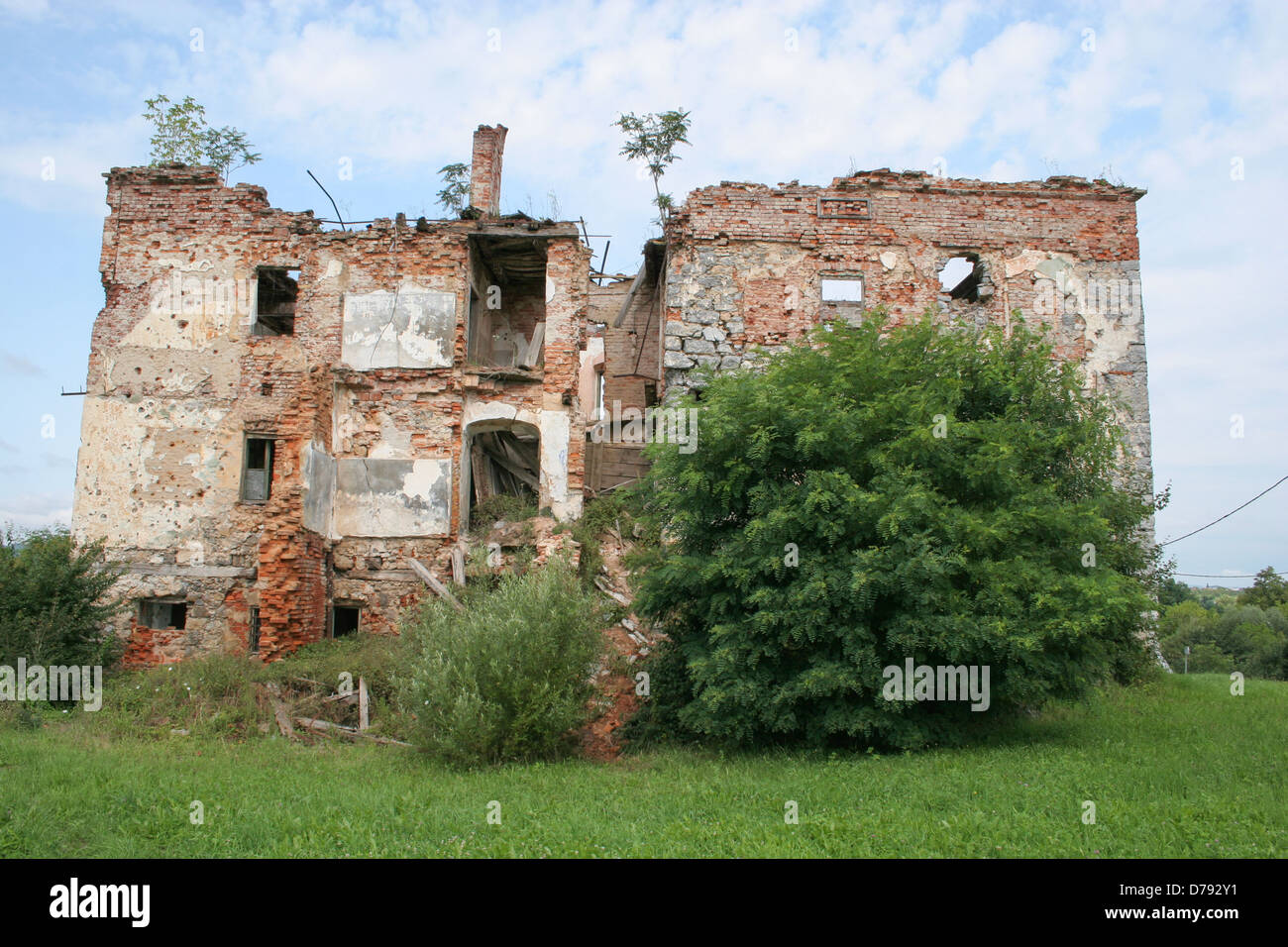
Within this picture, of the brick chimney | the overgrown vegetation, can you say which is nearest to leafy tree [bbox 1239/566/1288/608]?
the overgrown vegetation

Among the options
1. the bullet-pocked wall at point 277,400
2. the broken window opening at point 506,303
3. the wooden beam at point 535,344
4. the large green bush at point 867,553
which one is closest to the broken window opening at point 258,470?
the bullet-pocked wall at point 277,400

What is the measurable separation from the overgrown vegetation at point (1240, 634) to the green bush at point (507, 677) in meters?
24.0

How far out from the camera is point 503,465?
21.0 metres

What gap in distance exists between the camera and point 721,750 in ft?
34.5

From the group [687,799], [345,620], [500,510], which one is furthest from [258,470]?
[687,799]

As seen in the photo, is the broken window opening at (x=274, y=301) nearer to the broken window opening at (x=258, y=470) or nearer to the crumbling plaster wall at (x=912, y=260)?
the broken window opening at (x=258, y=470)

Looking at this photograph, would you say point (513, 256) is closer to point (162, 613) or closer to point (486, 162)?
point (486, 162)

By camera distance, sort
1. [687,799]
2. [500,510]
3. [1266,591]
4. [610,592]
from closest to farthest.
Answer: [687,799]
[610,592]
[500,510]
[1266,591]

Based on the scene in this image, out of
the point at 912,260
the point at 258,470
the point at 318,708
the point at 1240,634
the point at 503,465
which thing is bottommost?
the point at 1240,634

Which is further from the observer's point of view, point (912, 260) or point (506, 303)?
point (506, 303)

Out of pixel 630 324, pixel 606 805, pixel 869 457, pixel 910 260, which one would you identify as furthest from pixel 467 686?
pixel 630 324

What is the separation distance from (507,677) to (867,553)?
4.56 m
